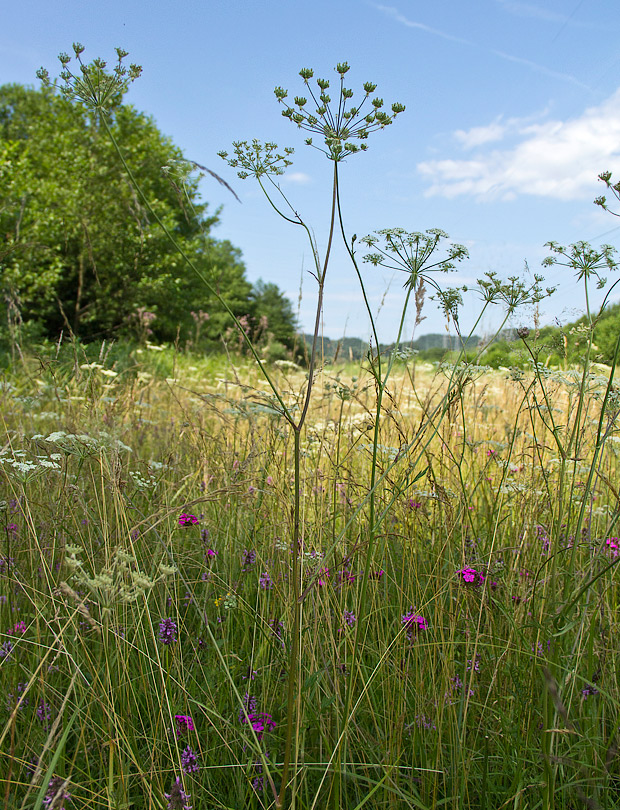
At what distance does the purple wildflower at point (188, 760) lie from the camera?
1.32 m

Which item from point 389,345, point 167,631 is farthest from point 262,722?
point 389,345

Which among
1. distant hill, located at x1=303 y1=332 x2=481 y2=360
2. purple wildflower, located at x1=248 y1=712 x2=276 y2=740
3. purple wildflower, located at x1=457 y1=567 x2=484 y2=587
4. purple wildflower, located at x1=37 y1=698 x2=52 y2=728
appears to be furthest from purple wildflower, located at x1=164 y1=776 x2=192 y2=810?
distant hill, located at x1=303 y1=332 x2=481 y2=360

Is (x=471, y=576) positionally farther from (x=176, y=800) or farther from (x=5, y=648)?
(x=5, y=648)

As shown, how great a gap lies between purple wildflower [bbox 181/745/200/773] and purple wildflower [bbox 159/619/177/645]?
12.8 inches

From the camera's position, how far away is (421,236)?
1.42 m

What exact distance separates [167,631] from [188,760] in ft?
1.30

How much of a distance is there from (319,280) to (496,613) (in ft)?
4.42

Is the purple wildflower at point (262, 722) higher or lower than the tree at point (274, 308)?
lower

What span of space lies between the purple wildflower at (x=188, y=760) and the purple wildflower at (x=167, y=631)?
0.33 m

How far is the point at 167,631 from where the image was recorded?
5.48ft

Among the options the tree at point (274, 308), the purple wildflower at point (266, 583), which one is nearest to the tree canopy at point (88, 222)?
the tree at point (274, 308)

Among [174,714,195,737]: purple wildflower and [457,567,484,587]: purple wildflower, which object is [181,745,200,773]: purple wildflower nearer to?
[174,714,195,737]: purple wildflower

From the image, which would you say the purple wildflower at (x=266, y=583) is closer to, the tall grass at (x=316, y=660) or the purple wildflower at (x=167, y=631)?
the tall grass at (x=316, y=660)

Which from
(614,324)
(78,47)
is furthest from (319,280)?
(614,324)
